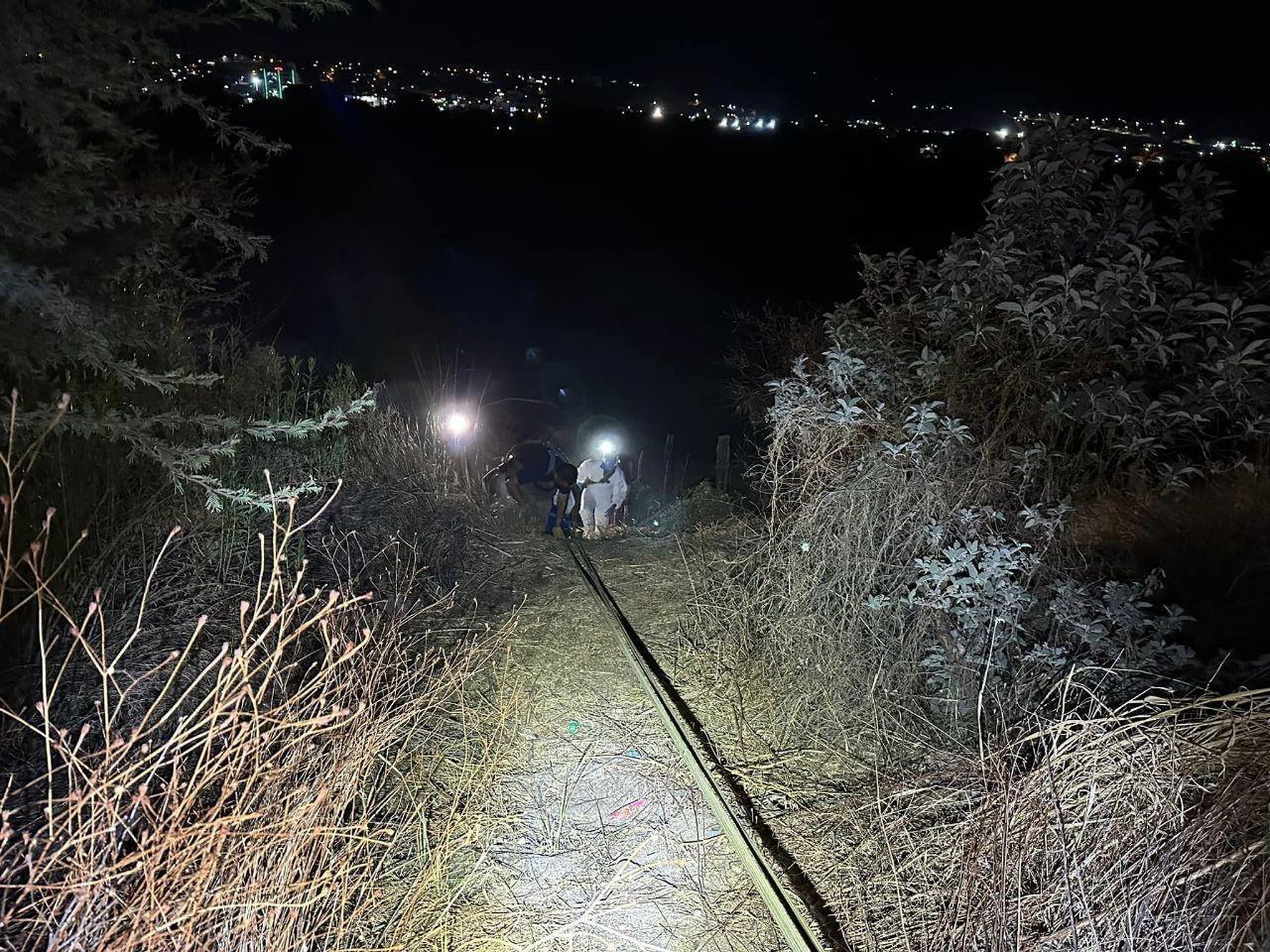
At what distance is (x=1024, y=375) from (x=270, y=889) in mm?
4811

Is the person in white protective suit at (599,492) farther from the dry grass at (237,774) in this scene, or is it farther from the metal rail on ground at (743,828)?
the metal rail on ground at (743,828)

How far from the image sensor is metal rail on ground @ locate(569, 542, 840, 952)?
9.98 feet

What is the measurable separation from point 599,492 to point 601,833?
7140 mm

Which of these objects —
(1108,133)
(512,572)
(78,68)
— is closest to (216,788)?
(78,68)

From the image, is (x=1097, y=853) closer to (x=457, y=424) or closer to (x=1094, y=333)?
(x=1094, y=333)

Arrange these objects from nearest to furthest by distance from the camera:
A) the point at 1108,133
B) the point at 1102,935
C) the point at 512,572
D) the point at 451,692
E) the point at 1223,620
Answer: the point at 1102,935, the point at 1223,620, the point at 451,692, the point at 1108,133, the point at 512,572

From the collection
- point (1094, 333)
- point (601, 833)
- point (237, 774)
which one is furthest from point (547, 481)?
point (237, 774)

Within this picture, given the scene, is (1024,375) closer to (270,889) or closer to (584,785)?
(584,785)

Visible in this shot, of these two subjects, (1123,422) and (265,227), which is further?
(265,227)

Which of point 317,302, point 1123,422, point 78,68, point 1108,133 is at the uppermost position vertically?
point 1108,133

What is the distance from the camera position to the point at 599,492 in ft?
35.0

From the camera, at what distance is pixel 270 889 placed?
6.83ft

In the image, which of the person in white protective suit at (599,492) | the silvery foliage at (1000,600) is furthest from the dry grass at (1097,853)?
the person in white protective suit at (599,492)

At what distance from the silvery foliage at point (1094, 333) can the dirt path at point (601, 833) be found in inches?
112
